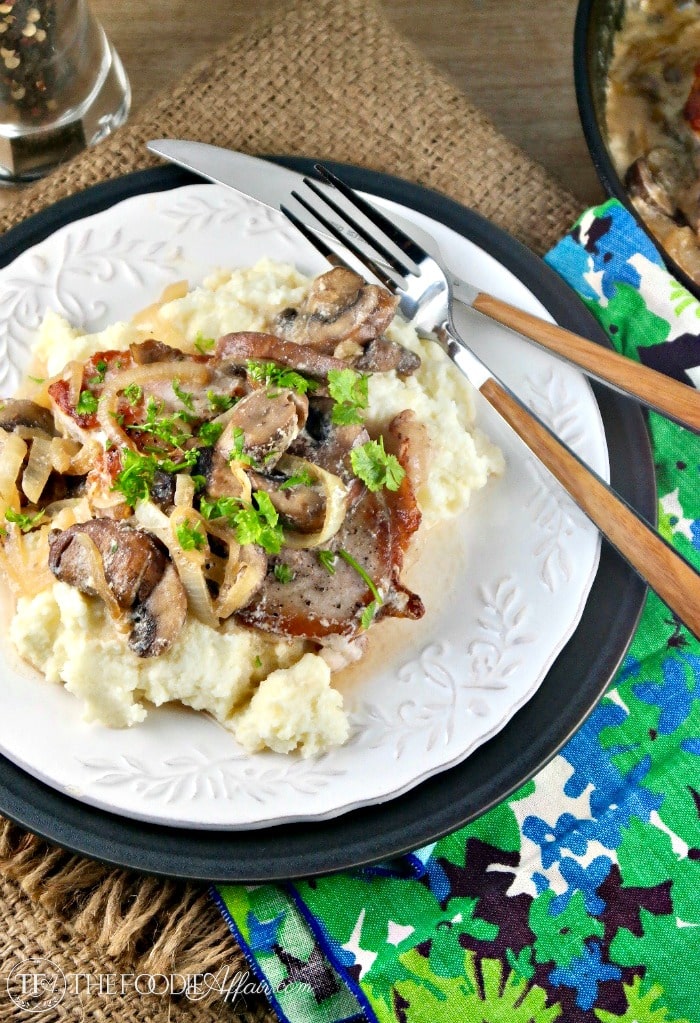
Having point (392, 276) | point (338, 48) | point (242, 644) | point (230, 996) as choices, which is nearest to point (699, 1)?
point (338, 48)

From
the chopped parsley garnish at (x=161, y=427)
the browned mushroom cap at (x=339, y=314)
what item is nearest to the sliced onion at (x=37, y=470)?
the chopped parsley garnish at (x=161, y=427)

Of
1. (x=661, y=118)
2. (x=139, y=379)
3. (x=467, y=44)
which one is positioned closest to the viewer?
(x=139, y=379)

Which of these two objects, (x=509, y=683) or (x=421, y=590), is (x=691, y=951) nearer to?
(x=509, y=683)

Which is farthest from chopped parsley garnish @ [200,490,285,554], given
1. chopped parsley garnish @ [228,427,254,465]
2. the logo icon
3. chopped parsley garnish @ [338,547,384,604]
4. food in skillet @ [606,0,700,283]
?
food in skillet @ [606,0,700,283]

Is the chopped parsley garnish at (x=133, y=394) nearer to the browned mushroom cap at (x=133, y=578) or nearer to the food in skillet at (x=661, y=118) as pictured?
the browned mushroom cap at (x=133, y=578)

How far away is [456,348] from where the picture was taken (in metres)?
3.97

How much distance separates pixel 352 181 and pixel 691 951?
11.0 feet

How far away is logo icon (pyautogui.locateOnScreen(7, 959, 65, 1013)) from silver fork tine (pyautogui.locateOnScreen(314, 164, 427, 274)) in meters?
2.98

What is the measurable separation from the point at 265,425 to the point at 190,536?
0.46 m

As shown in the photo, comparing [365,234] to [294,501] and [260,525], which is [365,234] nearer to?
[294,501]

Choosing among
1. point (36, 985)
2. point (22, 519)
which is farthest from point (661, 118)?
point (36, 985)

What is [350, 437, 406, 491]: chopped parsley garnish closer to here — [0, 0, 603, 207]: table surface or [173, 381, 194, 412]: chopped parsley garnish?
[173, 381, 194, 412]: chopped parsley garnish

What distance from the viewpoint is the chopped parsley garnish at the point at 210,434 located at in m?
3.45

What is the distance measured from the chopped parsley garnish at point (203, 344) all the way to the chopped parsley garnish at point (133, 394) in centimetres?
39
